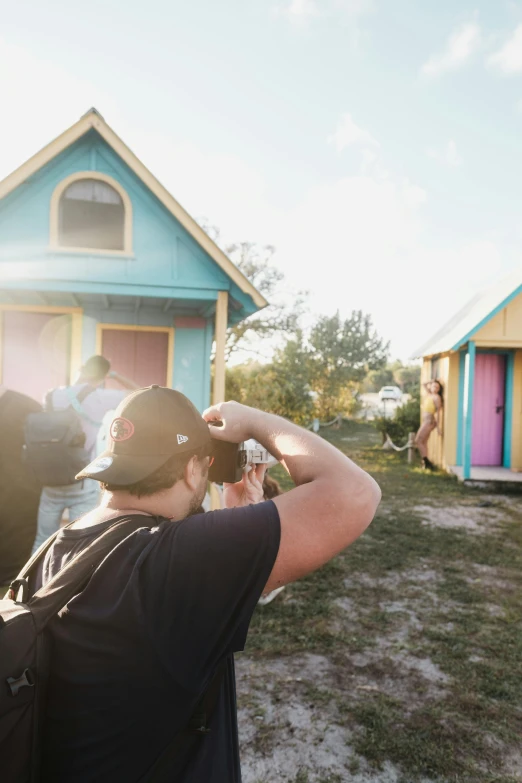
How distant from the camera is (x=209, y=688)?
137cm

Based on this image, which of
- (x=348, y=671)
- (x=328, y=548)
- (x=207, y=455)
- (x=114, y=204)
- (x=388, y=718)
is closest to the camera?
(x=328, y=548)

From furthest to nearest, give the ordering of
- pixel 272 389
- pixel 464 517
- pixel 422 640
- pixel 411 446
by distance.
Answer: pixel 272 389, pixel 411 446, pixel 464 517, pixel 422 640

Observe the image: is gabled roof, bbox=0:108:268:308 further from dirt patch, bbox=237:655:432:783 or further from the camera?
the camera

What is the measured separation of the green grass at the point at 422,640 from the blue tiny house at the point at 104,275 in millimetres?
3343

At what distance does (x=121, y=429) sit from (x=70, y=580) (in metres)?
0.39

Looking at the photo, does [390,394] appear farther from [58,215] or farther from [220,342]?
[58,215]

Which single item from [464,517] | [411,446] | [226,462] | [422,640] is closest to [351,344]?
[411,446]

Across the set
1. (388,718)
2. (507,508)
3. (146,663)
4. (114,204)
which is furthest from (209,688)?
(507,508)

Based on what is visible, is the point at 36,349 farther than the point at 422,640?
Yes

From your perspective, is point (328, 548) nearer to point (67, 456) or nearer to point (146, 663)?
point (146, 663)

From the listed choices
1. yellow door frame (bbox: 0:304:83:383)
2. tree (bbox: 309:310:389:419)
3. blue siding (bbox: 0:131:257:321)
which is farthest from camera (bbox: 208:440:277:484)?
tree (bbox: 309:310:389:419)

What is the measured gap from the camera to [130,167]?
7777mm

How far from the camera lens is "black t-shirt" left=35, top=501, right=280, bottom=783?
1182 millimetres

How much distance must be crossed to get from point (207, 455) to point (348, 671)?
3.63 metres
